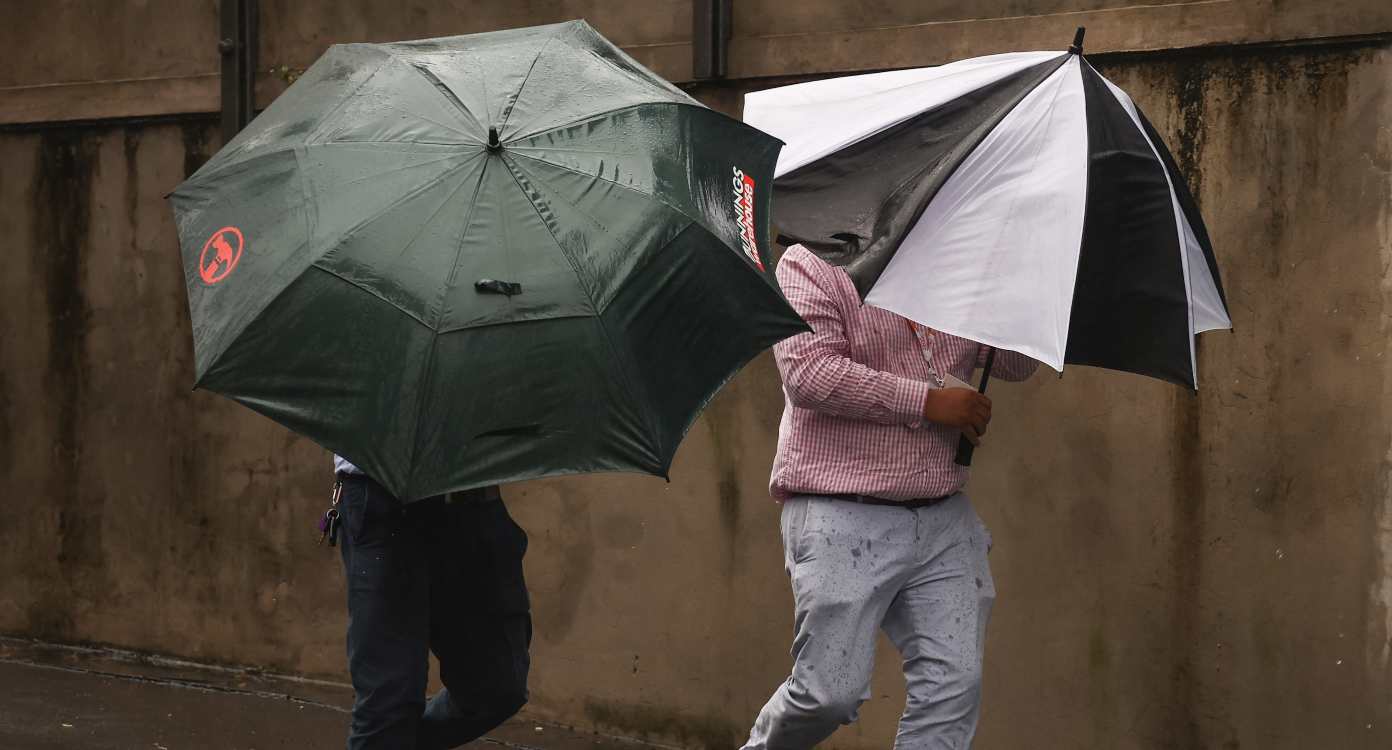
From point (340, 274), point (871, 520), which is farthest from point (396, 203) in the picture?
point (871, 520)

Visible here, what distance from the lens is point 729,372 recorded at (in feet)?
11.1

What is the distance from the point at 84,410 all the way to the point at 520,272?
15.4ft

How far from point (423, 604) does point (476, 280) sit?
1.19 meters

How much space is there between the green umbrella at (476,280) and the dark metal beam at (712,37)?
229 cm

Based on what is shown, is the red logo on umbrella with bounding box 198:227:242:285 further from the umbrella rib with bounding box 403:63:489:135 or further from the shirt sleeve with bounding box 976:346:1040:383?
the shirt sleeve with bounding box 976:346:1040:383

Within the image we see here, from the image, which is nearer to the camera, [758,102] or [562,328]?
[562,328]

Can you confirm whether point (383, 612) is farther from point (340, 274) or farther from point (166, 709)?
point (166, 709)

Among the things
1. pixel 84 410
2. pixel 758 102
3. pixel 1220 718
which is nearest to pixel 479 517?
pixel 758 102

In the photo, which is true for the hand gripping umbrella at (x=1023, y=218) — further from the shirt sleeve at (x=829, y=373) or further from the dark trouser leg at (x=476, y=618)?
the dark trouser leg at (x=476, y=618)

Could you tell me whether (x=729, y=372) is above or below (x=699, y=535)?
above

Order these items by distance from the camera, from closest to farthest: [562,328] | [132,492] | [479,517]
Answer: [562,328]
[479,517]
[132,492]

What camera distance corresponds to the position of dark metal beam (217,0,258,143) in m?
6.84

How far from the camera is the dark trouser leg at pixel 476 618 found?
4.12 metres

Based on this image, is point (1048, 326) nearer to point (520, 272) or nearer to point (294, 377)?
point (520, 272)
